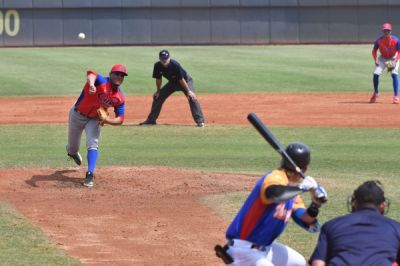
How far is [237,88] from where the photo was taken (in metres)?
27.9

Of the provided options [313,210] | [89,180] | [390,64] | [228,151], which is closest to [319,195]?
[313,210]

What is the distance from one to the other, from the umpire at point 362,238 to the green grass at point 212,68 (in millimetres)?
21011

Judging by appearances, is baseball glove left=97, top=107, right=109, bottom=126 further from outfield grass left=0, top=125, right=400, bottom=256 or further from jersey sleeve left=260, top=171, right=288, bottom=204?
jersey sleeve left=260, top=171, right=288, bottom=204

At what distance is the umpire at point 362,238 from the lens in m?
6.07

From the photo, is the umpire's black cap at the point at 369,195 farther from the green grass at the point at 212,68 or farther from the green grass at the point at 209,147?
the green grass at the point at 212,68

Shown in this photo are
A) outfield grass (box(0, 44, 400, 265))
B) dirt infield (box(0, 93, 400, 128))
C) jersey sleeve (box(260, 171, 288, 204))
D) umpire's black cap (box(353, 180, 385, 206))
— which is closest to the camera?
umpire's black cap (box(353, 180, 385, 206))

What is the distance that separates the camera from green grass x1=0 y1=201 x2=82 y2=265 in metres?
9.35

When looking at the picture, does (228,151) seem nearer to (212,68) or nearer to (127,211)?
(127,211)

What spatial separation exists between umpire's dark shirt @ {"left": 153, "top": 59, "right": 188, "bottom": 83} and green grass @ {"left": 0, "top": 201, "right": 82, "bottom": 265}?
28.3ft

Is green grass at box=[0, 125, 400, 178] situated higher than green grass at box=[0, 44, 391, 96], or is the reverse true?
green grass at box=[0, 44, 391, 96]

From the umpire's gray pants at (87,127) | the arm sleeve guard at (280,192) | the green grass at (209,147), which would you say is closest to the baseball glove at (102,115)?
the umpire's gray pants at (87,127)

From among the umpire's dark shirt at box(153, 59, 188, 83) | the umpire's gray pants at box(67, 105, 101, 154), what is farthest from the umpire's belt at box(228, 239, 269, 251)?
the umpire's dark shirt at box(153, 59, 188, 83)

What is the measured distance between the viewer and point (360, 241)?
6.08 metres

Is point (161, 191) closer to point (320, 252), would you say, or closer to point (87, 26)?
point (320, 252)
